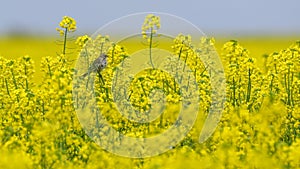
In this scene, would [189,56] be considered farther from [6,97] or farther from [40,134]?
[40,134]

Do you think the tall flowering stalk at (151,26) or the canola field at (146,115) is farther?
the tall flowering stalk at (151,26)

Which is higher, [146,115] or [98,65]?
[98,65]

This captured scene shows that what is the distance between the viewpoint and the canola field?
21.4ft

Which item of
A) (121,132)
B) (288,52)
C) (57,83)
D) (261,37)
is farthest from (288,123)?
(261,37)

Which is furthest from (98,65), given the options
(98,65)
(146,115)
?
(146,115)

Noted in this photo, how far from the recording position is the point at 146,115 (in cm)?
813

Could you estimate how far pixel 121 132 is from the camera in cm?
786

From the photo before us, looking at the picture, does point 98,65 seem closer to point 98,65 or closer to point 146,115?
point 98,65

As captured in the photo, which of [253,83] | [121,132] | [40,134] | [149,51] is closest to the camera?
[40,134]

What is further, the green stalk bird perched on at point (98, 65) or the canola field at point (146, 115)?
the green stalk bird perched on at point (98, 65)

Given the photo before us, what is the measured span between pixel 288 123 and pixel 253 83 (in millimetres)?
1400

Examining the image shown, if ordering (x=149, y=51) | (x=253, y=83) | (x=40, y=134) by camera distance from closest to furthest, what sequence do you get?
(x=40, y=134) → (x=149, y=51) → (x=253, y=83)

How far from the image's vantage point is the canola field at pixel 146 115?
6516mm

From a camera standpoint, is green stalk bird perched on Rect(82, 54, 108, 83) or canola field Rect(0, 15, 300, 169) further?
green stalk bird perched on Rect(82, 54, 108, 83)
